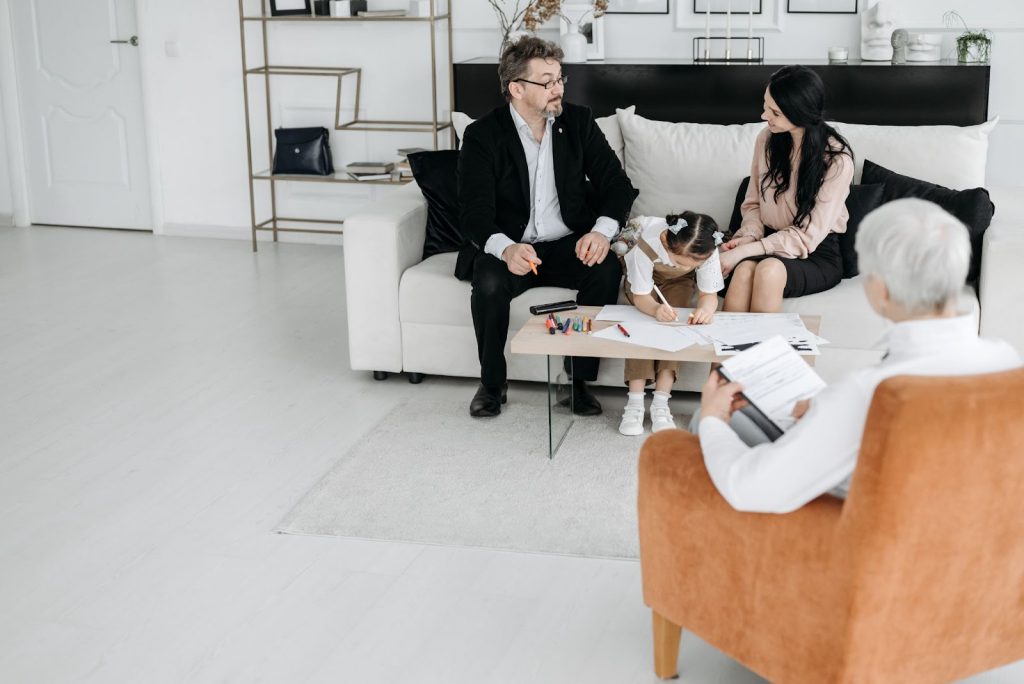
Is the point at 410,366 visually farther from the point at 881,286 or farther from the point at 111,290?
the point at 881,286

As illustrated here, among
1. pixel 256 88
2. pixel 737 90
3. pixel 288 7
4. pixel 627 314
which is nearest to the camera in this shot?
pixel 627 314

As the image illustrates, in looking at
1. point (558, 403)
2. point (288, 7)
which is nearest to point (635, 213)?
point (558, 403)

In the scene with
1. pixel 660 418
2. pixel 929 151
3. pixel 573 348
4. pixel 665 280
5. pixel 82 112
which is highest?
pixel 82 112

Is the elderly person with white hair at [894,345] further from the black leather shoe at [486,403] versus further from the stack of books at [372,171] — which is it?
the stack of books at [372,171]

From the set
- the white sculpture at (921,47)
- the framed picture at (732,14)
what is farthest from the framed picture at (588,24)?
the white sculpture at (921,47)

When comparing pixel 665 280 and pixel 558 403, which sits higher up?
pixel 665 280

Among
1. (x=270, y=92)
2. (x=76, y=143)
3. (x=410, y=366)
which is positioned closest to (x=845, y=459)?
(x=410, y=366)

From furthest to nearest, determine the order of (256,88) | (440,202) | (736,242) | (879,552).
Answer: (256,88), (440,202), (736,242), (879,552)

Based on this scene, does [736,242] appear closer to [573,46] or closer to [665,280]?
[665,280]

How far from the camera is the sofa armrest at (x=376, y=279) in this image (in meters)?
3.77

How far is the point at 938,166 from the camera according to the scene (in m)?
3.78

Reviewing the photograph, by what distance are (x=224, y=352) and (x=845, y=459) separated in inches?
117

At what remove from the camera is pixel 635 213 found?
406cm

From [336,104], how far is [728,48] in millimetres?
1919
